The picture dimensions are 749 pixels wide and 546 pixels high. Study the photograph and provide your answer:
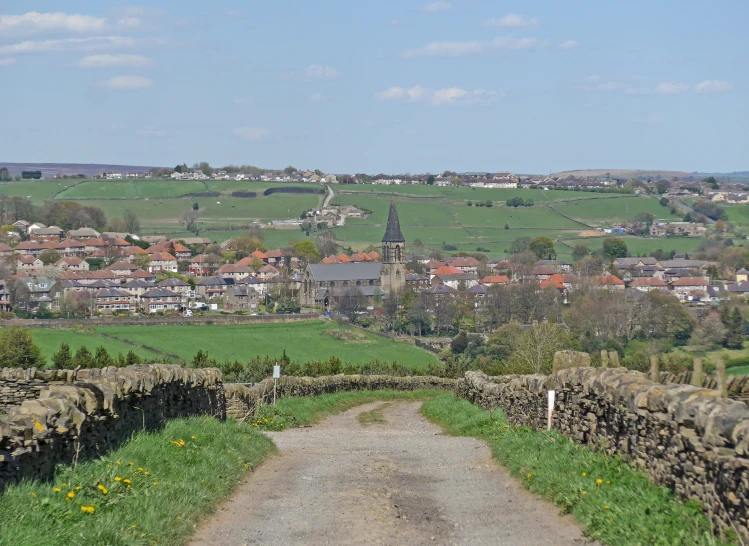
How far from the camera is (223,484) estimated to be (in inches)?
503

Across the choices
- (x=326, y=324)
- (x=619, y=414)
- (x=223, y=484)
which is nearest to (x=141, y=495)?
(x=223, y=484)

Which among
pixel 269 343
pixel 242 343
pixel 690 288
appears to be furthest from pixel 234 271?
pixel 269 343

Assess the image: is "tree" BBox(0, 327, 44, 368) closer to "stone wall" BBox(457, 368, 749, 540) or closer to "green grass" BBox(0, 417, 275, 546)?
"green grass" BBox(0, 417, 275, 546)

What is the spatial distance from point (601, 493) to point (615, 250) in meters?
186

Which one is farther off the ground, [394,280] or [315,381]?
[315,381]

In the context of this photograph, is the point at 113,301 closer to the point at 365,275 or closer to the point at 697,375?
the point at 365,275

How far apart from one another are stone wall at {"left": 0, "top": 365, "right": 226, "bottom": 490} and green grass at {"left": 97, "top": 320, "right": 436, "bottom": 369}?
6605 centimetres

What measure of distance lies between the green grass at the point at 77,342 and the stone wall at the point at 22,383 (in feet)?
196

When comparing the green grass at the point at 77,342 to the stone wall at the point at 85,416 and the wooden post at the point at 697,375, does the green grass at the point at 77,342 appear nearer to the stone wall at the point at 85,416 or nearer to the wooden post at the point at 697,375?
the stone wall at the point at 85,416

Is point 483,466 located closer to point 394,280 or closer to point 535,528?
point 535,528

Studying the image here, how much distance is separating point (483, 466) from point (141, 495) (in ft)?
19.9

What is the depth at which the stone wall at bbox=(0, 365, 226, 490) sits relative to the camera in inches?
386

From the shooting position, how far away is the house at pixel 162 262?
7057 inches

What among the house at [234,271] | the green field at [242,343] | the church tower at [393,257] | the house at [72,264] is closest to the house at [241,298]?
the house at [234,271]
